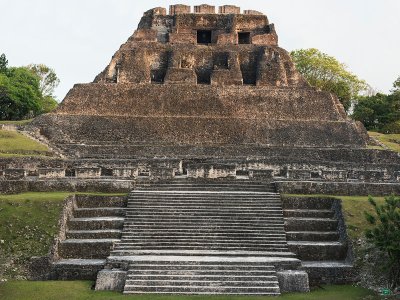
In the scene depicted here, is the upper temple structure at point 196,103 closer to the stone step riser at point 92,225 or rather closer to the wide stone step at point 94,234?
the stone step riser at point 92,225

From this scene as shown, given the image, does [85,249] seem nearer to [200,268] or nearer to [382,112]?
[200,268]

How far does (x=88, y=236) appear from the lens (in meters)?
13.0

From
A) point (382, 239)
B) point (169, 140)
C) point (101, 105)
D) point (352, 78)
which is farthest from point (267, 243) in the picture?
point (352, 78)

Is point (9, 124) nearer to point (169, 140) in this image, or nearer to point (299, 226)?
point (169, 140)

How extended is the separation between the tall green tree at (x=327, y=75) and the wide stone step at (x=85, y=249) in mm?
29406

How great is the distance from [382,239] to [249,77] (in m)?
18.2

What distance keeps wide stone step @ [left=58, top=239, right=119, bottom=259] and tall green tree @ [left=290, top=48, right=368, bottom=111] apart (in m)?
29.4

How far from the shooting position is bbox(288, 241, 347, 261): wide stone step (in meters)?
12.5

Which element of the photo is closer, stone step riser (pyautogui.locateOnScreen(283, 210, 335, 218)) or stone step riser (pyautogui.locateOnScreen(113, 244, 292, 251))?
stone step riser (pyautogui.locateOnScreen(113, 244, 292, 251))

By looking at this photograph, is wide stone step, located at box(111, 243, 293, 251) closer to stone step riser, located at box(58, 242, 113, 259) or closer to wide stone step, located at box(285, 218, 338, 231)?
stone step riser, located at box(58, 242, 113, 259)

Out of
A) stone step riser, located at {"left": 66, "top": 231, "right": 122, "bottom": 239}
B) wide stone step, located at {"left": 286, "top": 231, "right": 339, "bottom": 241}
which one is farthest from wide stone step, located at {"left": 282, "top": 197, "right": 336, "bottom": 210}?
stone step riser, located at {"left": 66, "top": 231, "right": 122, "bottom": 239}

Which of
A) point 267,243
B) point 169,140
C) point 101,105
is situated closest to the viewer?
point 267,243

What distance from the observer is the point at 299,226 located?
1345cm

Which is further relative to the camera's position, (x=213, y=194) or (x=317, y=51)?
(x=317, y=51)
